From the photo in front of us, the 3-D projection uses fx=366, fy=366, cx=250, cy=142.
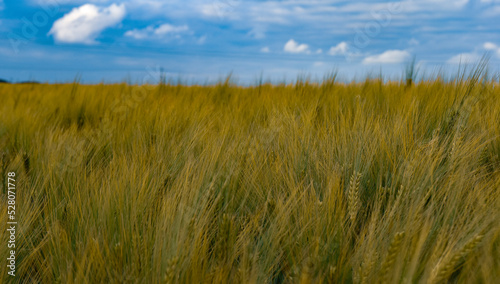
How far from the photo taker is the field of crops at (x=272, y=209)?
36.3 inches

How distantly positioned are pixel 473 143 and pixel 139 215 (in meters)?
1.31

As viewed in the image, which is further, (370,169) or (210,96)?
(210,96)

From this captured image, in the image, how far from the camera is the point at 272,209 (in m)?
1.25

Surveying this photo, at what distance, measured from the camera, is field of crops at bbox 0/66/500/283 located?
92cm

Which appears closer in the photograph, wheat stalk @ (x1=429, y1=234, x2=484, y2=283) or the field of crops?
wheat stalk @ (x1=429, y1=234, x2=484, y2=283)

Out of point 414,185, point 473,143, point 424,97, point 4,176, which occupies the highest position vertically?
point 424,97

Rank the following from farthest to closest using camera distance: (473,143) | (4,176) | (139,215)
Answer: (4,176) → (473,143) → (139,215)

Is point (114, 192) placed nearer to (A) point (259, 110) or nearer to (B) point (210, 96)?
(A) point (259, 110)

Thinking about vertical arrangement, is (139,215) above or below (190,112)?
below

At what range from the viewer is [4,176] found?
1672 millimetres

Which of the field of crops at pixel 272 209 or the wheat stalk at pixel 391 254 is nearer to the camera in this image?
the wheat stalk at pixel 391 254

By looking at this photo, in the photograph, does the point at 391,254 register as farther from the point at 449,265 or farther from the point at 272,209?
the point at 272,209

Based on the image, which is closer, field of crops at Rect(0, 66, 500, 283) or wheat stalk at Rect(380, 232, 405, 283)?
wheat stalk at Rect(380, 232, 405, 283)

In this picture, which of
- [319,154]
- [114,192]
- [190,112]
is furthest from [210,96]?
[114,192]
